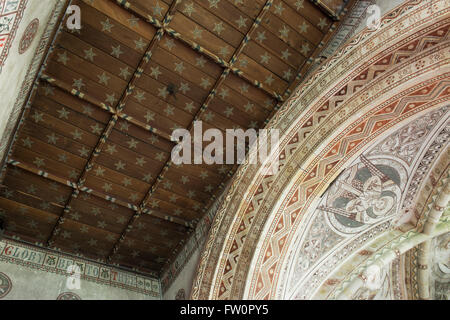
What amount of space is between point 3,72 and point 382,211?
5.41 m

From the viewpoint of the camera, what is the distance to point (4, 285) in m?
5.93

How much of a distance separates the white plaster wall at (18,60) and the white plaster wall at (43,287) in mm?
2385

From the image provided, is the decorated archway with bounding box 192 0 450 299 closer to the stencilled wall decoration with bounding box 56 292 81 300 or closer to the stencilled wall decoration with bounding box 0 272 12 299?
the stencilled wall decoration with bounding box 56 292 81 300

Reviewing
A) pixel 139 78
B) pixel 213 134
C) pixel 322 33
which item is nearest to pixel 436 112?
pixel 322 33

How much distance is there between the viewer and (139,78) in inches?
244

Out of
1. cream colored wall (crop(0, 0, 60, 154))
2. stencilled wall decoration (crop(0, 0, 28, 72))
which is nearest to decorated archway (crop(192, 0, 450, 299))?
cream colored wall (crop(0, 0, 60, 154))

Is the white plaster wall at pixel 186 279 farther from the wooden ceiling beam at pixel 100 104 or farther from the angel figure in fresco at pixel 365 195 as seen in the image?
the angel figure in fresco at pixel 365 195

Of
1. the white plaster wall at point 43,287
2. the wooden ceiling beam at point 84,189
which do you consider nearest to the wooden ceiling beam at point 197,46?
the wooden ceiling beam at point 84,189

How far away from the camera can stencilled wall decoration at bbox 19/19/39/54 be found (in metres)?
4.65

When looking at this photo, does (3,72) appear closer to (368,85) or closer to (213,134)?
(213,134)

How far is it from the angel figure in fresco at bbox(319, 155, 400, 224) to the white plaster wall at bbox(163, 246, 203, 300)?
2.16 m

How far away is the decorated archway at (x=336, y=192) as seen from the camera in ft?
18.8

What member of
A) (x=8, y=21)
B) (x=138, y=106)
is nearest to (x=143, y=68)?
(x=138, y=106)

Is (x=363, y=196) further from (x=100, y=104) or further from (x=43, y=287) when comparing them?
(x=43, y=287)
